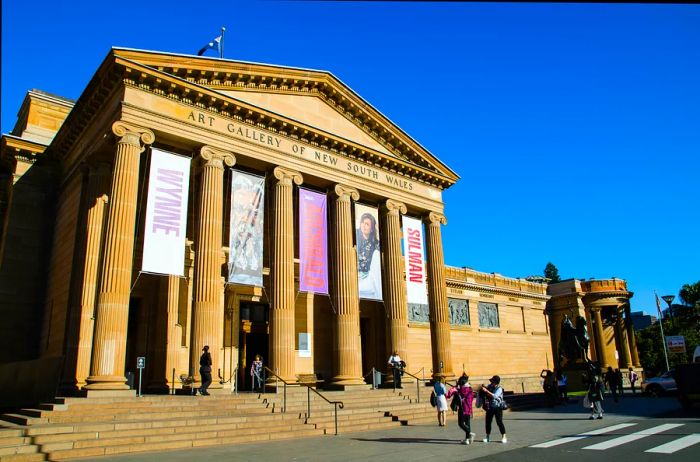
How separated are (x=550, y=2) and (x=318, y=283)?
18553 millimetres

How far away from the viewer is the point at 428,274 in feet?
87.6

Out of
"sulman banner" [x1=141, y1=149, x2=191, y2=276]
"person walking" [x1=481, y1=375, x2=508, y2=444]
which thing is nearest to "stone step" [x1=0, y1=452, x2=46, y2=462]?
"sulman banner" [x1=141, y1=149, x2=191, y2=276]

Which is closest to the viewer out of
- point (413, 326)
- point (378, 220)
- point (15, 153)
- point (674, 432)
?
point (674, 432)

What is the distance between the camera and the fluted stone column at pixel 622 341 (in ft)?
150

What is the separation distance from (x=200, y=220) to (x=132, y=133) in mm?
3646

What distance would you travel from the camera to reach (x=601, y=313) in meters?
46.8

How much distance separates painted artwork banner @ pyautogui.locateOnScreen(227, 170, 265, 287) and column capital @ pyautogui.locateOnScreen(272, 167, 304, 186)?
3.42 ft

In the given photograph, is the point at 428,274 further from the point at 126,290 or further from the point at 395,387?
the point at 126,290

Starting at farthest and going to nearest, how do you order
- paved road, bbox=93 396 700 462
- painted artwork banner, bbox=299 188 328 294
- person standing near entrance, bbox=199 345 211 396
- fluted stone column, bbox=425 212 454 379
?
fluted stone column, bbox=425 212 454 379, painted artwork banner, bbox=299 188 328 294, person standing near entrance, bbox=199 345 211 396, paved road, bbox=93 396 700 462

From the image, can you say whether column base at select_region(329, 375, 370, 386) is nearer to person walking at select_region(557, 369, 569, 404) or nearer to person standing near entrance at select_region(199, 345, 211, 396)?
person standing near entrance at select_region(199, 345, 211, 396)

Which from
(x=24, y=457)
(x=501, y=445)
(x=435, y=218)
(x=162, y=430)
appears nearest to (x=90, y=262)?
(x=162, y=430)

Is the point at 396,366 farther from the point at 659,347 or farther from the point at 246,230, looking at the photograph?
the point at 659,347

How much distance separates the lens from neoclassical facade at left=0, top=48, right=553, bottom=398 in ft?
56.8

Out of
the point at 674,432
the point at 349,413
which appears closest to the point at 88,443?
the point at 349,413
